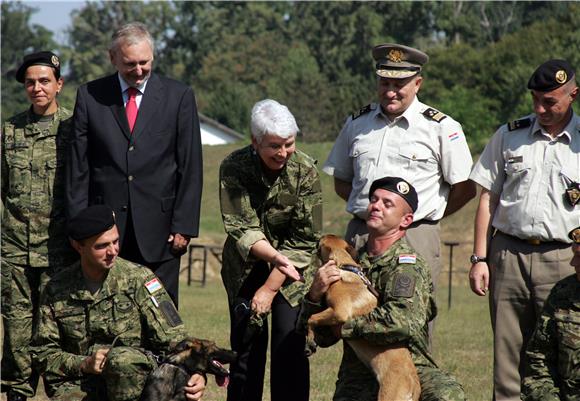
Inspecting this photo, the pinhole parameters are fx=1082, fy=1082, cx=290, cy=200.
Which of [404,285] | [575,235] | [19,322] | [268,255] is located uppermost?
[575,235]

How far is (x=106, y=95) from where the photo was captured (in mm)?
6613

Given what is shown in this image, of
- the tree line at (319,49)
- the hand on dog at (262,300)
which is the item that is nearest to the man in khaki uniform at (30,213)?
the hand on dog at (262,300)

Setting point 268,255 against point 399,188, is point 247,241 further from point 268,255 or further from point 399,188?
point 399,188

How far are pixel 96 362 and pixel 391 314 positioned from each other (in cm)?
156

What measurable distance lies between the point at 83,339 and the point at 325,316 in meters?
1.37

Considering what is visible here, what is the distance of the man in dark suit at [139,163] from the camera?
6484 mm

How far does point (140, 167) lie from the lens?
6492 mm

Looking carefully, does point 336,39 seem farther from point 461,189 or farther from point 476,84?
point 461,189

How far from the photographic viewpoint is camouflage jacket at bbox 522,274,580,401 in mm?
5617

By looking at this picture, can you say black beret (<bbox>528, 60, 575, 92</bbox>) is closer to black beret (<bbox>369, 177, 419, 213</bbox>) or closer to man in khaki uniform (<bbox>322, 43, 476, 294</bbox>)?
man in khaki uniform (<bbox>322, 43, 476, 294</bbox>)

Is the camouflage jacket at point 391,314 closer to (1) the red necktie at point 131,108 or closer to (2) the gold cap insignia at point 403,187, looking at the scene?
(2) the gold cap insignia at point 403,187

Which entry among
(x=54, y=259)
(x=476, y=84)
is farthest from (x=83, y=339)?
(x=476, y=84)

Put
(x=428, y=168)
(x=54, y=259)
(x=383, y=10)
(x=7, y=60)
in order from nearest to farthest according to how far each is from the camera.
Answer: (x=428, y=168)
(x=54, y=259)
(x=383, y=10)
(x=7, y=60)

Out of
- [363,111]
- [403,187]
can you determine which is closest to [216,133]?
[363,111]
